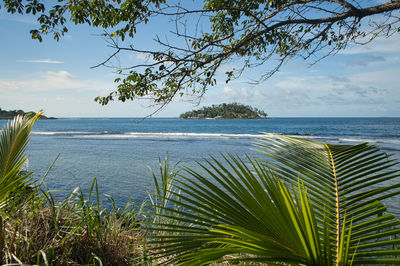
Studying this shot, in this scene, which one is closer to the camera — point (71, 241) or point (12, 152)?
point (12, 152)

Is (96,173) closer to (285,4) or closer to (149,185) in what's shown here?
(149,185)

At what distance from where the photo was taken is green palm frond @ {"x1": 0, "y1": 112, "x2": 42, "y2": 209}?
194cm

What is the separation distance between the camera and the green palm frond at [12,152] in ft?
6.36

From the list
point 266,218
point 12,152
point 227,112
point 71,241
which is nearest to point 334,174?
point 266,218

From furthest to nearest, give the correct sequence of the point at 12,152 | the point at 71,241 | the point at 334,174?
the point at 71,241 < the point at 12,152 < the point at 334,174

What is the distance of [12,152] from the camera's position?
2.07 meters

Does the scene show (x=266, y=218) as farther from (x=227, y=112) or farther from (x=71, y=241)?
(x=227, y=112)

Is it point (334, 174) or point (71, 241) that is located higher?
point (334, 174)

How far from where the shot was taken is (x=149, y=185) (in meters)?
8.77

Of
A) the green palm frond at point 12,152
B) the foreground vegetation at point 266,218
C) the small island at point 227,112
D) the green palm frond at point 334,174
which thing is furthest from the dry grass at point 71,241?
the small island at point 227,112

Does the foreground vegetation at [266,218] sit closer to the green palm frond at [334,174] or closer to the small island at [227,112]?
the green palm frond at [334,174]

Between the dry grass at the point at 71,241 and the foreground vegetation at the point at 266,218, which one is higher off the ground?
the foreground vegetation at the point at 266,218

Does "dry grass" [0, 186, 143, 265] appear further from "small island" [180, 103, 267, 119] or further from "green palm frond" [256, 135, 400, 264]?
"small island" [180, 103, 267, 119]

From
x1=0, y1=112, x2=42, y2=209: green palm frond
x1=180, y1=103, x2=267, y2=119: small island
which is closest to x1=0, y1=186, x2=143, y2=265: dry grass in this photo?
x1=0, y1=112, x2=42, y2=209: green palm frond
